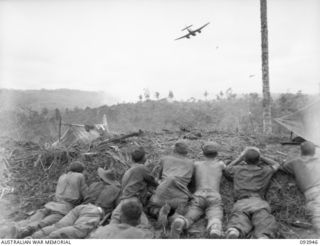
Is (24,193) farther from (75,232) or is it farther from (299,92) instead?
(299,92)

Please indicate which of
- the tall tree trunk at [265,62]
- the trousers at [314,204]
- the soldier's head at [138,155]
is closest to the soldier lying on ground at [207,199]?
the soldier's head at [138,155]

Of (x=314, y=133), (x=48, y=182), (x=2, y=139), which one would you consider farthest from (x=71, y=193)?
(x=314, y=133)

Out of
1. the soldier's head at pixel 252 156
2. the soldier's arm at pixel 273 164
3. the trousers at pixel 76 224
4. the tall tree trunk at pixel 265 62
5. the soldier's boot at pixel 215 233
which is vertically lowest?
the soldier's boot at pixel 215 233

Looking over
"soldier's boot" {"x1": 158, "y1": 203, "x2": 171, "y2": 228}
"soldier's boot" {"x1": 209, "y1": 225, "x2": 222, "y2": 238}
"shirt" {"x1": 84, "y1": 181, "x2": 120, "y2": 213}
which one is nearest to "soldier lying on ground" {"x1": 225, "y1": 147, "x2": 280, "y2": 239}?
"soldier's boot" {"x1": 209, "y1": 225, "x2": 222, "y2": 238}

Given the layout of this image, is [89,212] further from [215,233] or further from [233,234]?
[233,234]

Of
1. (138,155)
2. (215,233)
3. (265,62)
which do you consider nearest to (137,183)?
(138,155)

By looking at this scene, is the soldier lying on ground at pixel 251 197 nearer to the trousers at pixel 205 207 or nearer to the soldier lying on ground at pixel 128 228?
the trousers at pixel 205 207
